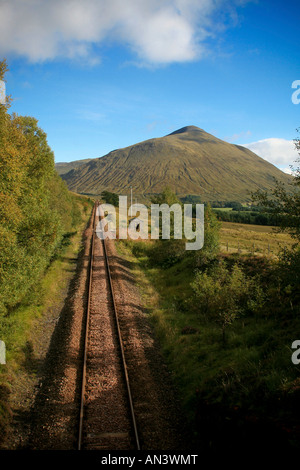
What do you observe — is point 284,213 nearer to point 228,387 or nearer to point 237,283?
point 237,283

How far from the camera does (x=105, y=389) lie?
1070 cm

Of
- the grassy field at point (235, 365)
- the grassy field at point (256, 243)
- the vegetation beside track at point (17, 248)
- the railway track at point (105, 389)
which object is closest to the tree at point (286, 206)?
the grassy field at point (235, 365)

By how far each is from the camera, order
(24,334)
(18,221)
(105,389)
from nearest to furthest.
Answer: (105,389) → (18,221) → (24,334)

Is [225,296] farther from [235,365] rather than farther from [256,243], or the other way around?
[256,243]

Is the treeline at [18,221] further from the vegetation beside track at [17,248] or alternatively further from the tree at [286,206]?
the tree at [286,206]

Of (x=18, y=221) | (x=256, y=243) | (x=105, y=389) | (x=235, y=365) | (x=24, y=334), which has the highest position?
(x=18, y=221)

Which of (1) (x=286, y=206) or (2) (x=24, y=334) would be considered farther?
(2) (x=24, y=334)

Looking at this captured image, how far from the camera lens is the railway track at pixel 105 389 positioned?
8461 millimetres

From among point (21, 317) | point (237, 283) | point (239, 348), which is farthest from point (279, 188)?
point (21, 317)

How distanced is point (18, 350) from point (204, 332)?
9392mm

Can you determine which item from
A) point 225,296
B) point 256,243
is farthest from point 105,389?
point 256,243

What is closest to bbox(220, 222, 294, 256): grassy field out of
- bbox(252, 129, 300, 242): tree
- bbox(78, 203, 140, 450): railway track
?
bbox(252, 129, 300, 242): tree

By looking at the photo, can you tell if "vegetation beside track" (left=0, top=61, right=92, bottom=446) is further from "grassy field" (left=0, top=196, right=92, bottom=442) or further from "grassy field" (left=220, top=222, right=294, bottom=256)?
"grassy field" (left=220, top=222, right=294, bottom=256)

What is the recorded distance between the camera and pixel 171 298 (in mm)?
22109
